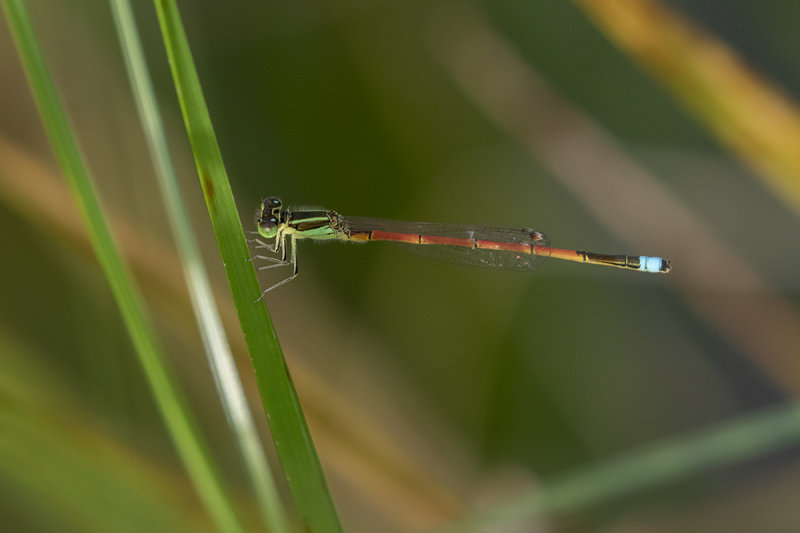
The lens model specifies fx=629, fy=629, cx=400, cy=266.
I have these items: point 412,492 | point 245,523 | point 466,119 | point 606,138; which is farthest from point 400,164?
point 245,523

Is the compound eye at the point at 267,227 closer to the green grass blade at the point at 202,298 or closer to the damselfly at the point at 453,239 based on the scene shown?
the damselfly at the point at 453,239

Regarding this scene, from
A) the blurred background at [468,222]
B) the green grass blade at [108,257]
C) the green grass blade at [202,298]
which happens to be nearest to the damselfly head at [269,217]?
the blurred background at [468,222]

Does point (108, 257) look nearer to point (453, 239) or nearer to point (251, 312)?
point (251, 312)

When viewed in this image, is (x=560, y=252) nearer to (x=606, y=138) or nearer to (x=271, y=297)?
(x=606, y=138)

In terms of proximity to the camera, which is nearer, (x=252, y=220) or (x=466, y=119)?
(x=252, y=220)

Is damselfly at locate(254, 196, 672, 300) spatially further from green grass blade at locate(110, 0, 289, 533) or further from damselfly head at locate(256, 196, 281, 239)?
green grass blade at locate(110, 0, 289, 533)

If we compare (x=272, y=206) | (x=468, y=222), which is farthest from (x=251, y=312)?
(x=468, y=222)
